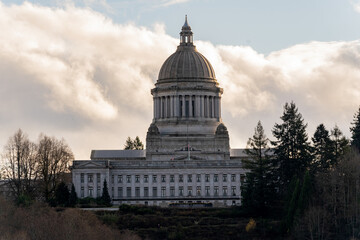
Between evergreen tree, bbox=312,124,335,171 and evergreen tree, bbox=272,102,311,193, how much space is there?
1.83m

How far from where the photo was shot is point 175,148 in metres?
193

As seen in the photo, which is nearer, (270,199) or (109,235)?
Answer: (109,235)

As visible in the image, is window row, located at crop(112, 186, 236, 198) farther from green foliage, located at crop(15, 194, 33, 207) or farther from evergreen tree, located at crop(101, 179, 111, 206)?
green foliage, located at crop(15, 194, 33, 207)

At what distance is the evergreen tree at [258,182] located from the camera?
13825 centimetres

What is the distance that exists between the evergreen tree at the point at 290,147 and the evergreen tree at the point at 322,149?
1.83 metres

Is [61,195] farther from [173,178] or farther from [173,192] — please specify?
[173,178]

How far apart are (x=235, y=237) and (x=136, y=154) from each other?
70.3 m

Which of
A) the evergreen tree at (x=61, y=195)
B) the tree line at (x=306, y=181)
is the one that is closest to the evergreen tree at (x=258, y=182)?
the tree line at (x=306, y=181)

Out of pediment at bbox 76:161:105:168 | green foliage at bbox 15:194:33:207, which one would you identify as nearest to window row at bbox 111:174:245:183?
pediment at bbox 76:161:105:168

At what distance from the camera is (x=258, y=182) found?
459 feet

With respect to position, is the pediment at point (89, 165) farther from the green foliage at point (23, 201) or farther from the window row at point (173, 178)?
the green foliage at point (23, 201)

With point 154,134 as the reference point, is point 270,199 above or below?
below

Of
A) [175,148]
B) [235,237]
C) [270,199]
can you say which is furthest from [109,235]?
[175,148]

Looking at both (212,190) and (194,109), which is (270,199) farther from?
(194,109)
